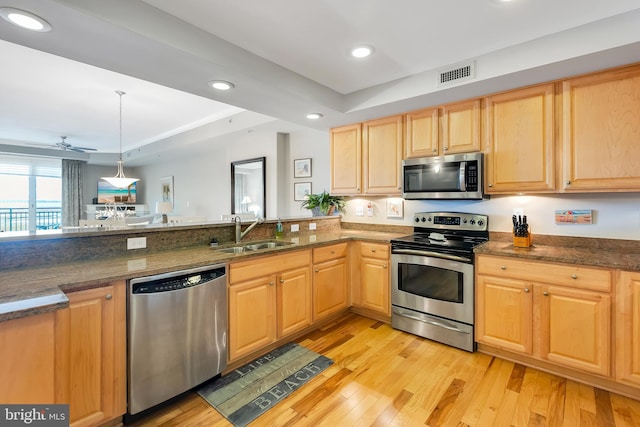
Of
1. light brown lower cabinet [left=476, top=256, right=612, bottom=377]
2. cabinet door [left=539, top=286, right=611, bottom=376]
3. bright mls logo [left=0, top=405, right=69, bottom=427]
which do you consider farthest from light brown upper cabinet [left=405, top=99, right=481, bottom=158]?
bright mls logo [left=0, top=405, right=69, bottom=427]

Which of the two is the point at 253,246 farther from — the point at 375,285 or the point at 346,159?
the point at 346,159

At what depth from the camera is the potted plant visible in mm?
3861

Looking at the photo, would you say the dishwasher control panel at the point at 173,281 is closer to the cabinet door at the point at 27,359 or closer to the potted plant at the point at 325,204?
the cabinet door at the point at 27,359

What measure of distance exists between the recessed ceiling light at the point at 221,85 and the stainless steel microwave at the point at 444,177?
1.82 metres

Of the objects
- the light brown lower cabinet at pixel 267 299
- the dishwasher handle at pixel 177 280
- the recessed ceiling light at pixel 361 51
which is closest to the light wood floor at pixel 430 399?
the light brown lower cabinet at pixel 267 299

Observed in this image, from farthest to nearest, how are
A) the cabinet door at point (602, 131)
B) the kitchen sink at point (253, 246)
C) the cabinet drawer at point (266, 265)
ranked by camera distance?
the kitchen sink at point (253, 246) → the cabinet drawer at point (266, 265) → the cabinet door at point (602, 131)

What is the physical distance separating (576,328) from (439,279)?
0.95 m

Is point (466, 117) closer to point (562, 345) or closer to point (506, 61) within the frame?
point (506, 61)

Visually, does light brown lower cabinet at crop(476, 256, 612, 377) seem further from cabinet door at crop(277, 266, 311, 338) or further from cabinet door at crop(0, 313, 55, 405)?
cabinet door at crop(0, 313, 55, 405)

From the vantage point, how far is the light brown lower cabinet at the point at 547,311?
1.94m

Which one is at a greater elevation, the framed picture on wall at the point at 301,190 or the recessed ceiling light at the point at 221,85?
the recessed ceiling light at the point at 221,85

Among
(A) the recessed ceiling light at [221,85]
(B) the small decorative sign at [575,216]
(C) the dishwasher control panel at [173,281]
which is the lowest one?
(C) the dishwasher control panel at [173,281]

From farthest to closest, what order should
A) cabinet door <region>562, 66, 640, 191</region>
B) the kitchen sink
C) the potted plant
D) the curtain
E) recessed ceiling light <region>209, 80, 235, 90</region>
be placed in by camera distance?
the curtain, the potted plant, the kitchen sink, recessed ceiling light <region>209, 80, 235, 90</region>, cabinet door <region>562, 66, 640, 191</region>

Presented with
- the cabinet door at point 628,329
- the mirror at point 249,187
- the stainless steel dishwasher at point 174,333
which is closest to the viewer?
the stainless steel dishwasher at point 174,333
